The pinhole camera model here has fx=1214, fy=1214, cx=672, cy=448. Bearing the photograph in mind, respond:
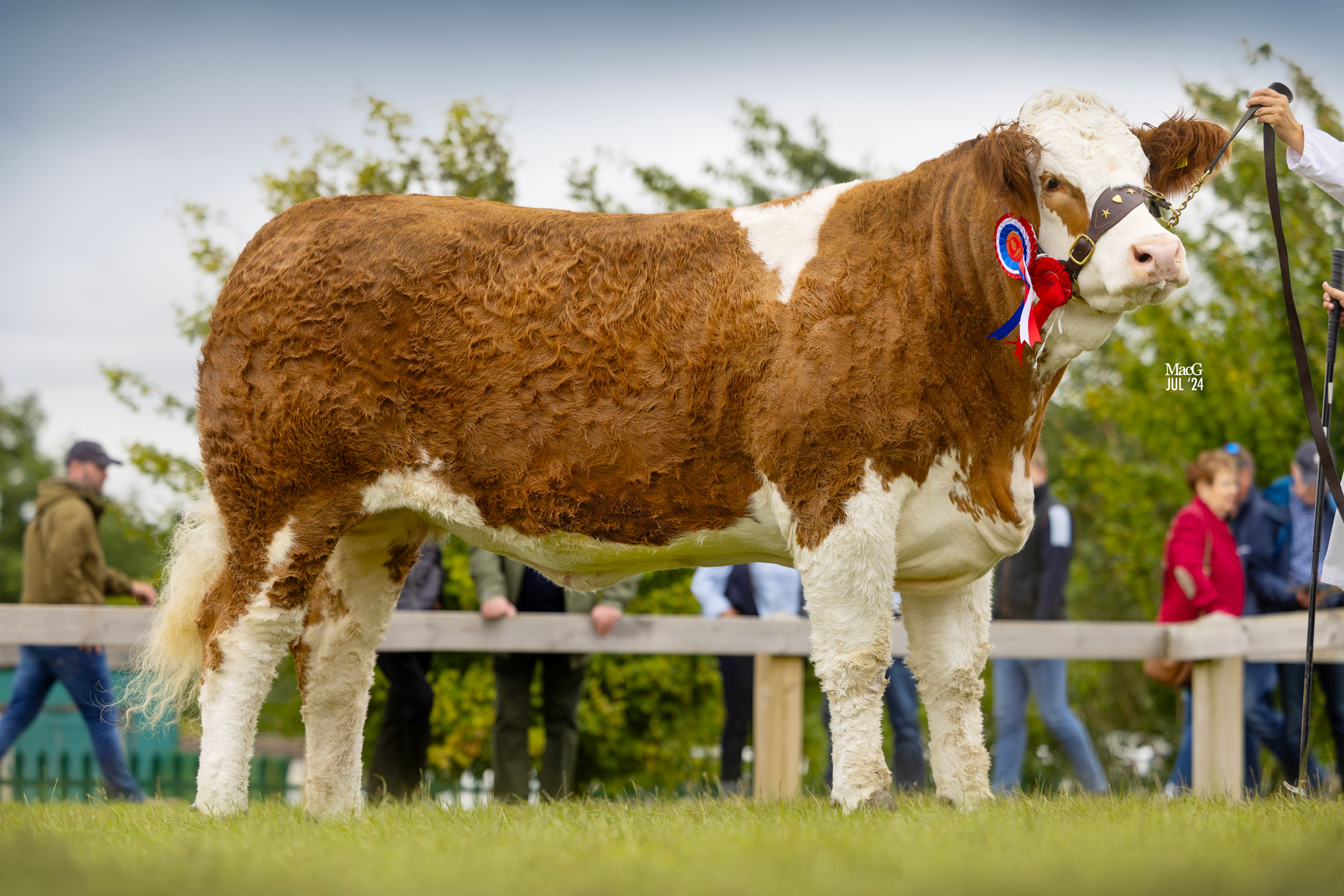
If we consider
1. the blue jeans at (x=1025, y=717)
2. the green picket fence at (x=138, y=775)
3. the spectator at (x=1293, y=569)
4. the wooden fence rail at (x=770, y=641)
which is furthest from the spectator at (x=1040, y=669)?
the green picket fence at (x=138, y=775)

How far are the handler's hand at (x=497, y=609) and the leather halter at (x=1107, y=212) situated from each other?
11.7ft

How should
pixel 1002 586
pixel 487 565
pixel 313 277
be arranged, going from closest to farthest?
pixel 313 277 → pixel 487 565 → pixel 1002 586

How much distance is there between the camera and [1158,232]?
3.89m

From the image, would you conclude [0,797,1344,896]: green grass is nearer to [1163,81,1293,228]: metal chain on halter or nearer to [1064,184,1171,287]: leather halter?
[1064,184,1171,287]: leather halter

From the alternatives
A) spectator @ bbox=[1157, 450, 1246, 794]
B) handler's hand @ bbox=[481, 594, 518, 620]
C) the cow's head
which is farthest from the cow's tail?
spectator @ bbox=[1157, 450, 1246, 794]

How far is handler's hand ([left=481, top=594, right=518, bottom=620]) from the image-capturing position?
6.49 meters

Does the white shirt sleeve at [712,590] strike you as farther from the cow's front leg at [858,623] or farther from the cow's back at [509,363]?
the cow's front leg at [858,623]

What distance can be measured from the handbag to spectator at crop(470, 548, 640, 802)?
3182 millimetres

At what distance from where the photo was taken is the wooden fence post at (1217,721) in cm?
679

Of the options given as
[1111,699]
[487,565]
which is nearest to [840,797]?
[487,565]

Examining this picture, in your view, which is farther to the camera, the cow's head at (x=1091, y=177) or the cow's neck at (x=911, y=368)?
the cow's neck at (x=911, y=368)

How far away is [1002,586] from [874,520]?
4376 millimetres

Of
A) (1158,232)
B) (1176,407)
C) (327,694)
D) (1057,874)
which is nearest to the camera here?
(1057,874)

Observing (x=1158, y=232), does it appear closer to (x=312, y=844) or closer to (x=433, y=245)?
(x=433, y=245)
